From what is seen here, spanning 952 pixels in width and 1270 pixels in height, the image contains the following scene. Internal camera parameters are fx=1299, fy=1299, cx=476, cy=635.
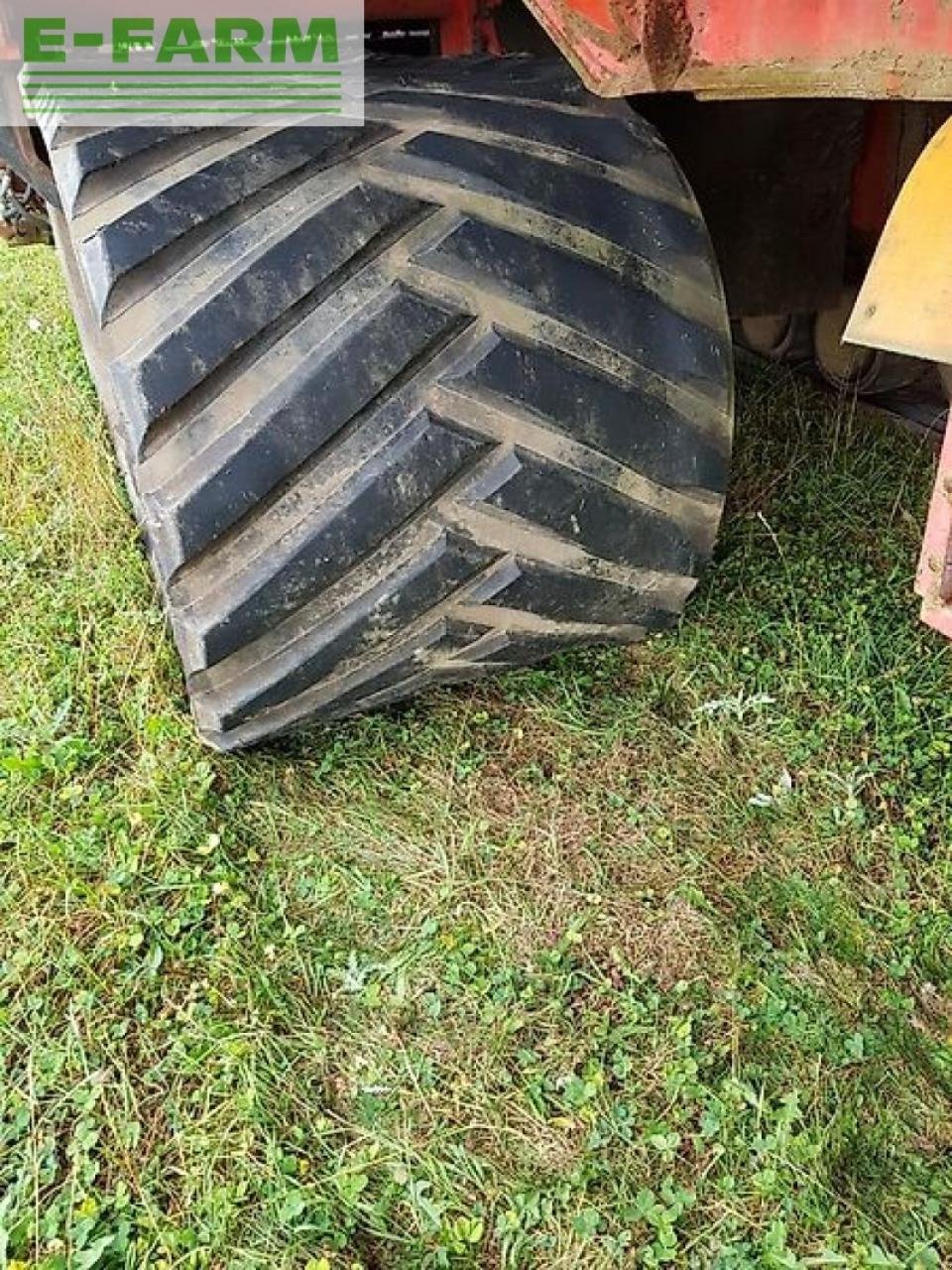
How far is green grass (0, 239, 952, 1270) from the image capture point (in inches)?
49.7

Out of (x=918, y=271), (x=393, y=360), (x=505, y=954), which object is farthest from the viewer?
(x=505, y=954)

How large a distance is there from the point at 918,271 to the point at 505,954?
91 centimetres

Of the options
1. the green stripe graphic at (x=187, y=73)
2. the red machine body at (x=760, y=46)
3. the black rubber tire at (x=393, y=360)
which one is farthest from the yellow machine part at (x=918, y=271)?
the green stripe graphic at (x=187, y=73)

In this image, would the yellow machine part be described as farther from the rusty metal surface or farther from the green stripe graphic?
the green stripe graphic

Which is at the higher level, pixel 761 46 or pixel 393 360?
pixel 761 46

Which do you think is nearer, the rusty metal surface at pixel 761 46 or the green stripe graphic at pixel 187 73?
the rusty metal surface at pixel 761 46

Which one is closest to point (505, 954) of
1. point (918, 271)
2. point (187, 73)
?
point (918, 271)

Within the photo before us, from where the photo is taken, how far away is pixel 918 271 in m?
0.88

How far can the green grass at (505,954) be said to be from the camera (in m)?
1.26

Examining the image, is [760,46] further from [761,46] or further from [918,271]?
[918,271]

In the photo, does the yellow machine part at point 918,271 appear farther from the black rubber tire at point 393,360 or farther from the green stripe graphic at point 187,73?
the green stripe graphic at point 187,73

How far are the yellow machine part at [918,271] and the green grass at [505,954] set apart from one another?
2.63ft

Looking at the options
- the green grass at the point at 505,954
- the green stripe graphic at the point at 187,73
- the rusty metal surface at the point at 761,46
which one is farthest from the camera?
the green stripe graphic at the point at 187,73

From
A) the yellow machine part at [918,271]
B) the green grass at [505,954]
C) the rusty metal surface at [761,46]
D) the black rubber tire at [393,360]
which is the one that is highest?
the rusty metal surface at [761,46]
